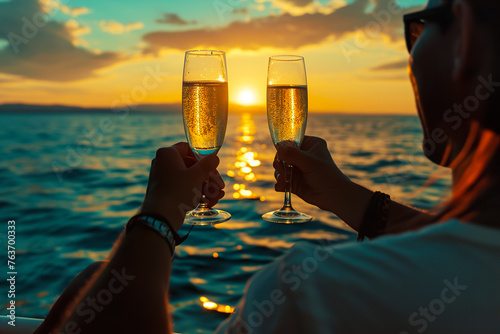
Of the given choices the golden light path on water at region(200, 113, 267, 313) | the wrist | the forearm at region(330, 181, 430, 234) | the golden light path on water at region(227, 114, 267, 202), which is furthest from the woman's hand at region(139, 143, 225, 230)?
the golden light path on water at region(227, 114, 267, 202)

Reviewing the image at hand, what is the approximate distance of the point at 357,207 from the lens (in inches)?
74.8

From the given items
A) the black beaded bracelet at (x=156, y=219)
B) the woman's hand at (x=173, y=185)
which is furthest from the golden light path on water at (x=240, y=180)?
the black beaded bracelet at (x=156, y=219)

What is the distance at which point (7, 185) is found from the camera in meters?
12.5

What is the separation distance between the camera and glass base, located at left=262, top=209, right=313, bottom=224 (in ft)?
7.23

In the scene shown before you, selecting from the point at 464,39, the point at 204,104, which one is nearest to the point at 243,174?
the point at 204,104

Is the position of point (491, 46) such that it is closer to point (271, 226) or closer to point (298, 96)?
point (298, 96)

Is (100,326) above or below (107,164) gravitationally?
above

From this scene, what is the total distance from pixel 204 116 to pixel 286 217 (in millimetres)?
676

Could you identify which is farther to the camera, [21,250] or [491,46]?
[21,250]

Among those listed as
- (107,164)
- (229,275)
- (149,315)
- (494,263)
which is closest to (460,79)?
(494,263)

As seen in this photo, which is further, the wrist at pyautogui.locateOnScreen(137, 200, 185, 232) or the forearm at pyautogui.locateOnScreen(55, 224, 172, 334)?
the wrist at pyautogui.locateOnScreen(137, 200, 185, 232)

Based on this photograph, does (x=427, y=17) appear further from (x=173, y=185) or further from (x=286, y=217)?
(x=286, y=217)

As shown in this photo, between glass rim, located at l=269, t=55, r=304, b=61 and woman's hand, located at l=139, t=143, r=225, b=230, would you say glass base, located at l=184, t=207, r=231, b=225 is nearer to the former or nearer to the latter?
woman's hand, located at l=139, t=143, r=225, b=230

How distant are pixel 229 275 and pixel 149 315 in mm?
4250
